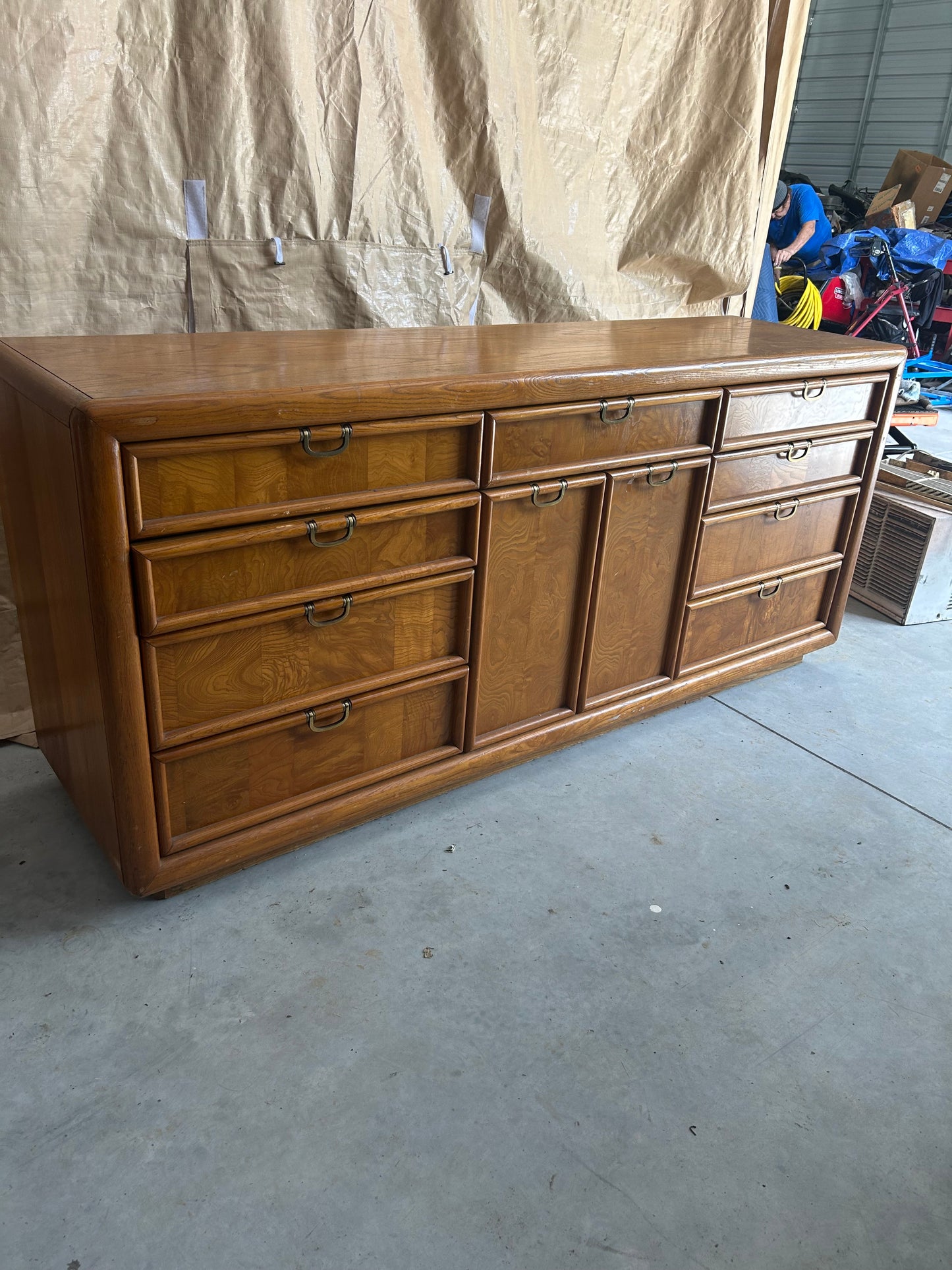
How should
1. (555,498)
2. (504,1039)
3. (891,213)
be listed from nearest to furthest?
(504,1039) → (555,498) → (891,213)

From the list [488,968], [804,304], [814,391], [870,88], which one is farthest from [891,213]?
[488,968]

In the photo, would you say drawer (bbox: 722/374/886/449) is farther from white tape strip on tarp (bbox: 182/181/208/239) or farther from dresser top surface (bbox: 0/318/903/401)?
white tape strip on tarp (bbox: 182/181/208/239)

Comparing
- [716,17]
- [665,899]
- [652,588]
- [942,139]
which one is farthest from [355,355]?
[942,139]

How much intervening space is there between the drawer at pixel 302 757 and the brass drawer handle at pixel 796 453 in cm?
105

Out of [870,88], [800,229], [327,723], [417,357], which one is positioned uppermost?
[870,88]

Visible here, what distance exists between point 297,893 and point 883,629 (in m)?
2.24

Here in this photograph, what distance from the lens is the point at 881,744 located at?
238cm

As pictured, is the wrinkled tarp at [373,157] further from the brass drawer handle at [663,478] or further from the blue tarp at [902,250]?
the blue tarp at [902,250]

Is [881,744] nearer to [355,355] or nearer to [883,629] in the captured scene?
[883,629]

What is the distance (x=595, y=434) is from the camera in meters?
1.89

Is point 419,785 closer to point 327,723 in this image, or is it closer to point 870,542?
point 327,723

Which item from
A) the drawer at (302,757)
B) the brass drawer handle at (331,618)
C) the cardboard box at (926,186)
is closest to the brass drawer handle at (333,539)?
the brass drawer handle at (331,618)

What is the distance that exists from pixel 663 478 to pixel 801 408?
500 millimetres

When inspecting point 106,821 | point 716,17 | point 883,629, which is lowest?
point 883,629
